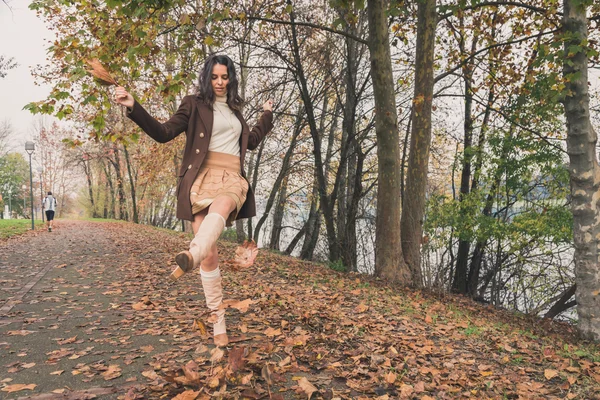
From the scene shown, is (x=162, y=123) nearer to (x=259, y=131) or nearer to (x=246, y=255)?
(x=259, y=131)

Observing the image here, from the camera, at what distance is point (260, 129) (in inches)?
167

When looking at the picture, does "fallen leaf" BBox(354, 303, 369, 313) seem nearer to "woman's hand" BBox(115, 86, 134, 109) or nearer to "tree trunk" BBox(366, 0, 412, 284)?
"tree trunk" BBox(366, 0, 412, 284)

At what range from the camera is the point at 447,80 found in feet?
53.0

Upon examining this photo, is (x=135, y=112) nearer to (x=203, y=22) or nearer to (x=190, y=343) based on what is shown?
(x=190, y=343)

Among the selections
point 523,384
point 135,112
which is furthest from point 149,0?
point 523,384

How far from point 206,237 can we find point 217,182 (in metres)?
0.59

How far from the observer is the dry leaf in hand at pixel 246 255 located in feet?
13.0

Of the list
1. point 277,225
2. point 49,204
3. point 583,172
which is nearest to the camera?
point 583,172

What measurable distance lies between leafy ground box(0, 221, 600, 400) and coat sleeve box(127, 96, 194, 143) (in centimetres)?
152

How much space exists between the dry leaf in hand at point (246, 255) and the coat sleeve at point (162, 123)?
116 cm

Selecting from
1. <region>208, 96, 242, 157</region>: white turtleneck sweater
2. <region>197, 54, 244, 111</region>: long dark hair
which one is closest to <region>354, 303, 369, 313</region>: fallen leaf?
<region>208, 96, 242, 157</region>: white turtleneck sweater

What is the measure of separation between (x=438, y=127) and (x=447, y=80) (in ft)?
5.63

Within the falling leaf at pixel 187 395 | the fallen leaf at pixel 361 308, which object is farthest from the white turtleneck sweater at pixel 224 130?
the fallen leaf at pixel 361 308

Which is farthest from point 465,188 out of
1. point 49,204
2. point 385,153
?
point 49,204
